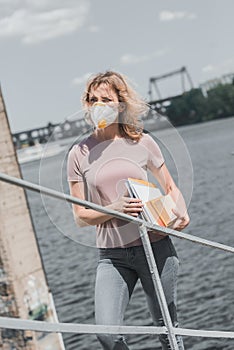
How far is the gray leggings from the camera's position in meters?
2.54

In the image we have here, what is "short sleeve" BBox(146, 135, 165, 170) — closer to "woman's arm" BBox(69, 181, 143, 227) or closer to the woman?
the woman

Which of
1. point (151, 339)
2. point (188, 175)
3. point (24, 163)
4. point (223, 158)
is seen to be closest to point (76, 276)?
point (151, 339)

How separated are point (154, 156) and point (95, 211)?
0.33 meters

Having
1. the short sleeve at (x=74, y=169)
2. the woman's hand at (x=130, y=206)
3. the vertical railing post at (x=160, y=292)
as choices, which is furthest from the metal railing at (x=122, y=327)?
the short sleeve at (x=74, y=169)

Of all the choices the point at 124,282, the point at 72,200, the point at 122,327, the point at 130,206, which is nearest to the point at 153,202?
the point at 130,206

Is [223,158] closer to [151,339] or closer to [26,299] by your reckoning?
[151,339]

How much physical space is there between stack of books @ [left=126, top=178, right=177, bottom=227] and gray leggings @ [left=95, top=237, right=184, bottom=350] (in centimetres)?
10

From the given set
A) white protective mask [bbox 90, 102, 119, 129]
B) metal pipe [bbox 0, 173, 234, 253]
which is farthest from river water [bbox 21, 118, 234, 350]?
metal pipe [bbox 0, 173, 234, 253]

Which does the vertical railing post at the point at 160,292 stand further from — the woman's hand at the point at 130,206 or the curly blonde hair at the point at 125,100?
the curly blonde hair at the point at 125,100

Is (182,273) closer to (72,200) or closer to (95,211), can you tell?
(95,211)

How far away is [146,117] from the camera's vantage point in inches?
108

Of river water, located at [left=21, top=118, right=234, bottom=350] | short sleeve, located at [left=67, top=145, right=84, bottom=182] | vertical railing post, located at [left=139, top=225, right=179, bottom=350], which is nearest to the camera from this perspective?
vertical railing post, located at [left=139, top=225, right=179, bottom=350]

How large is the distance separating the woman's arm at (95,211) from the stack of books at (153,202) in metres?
0.03

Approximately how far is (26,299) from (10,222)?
82 cm
